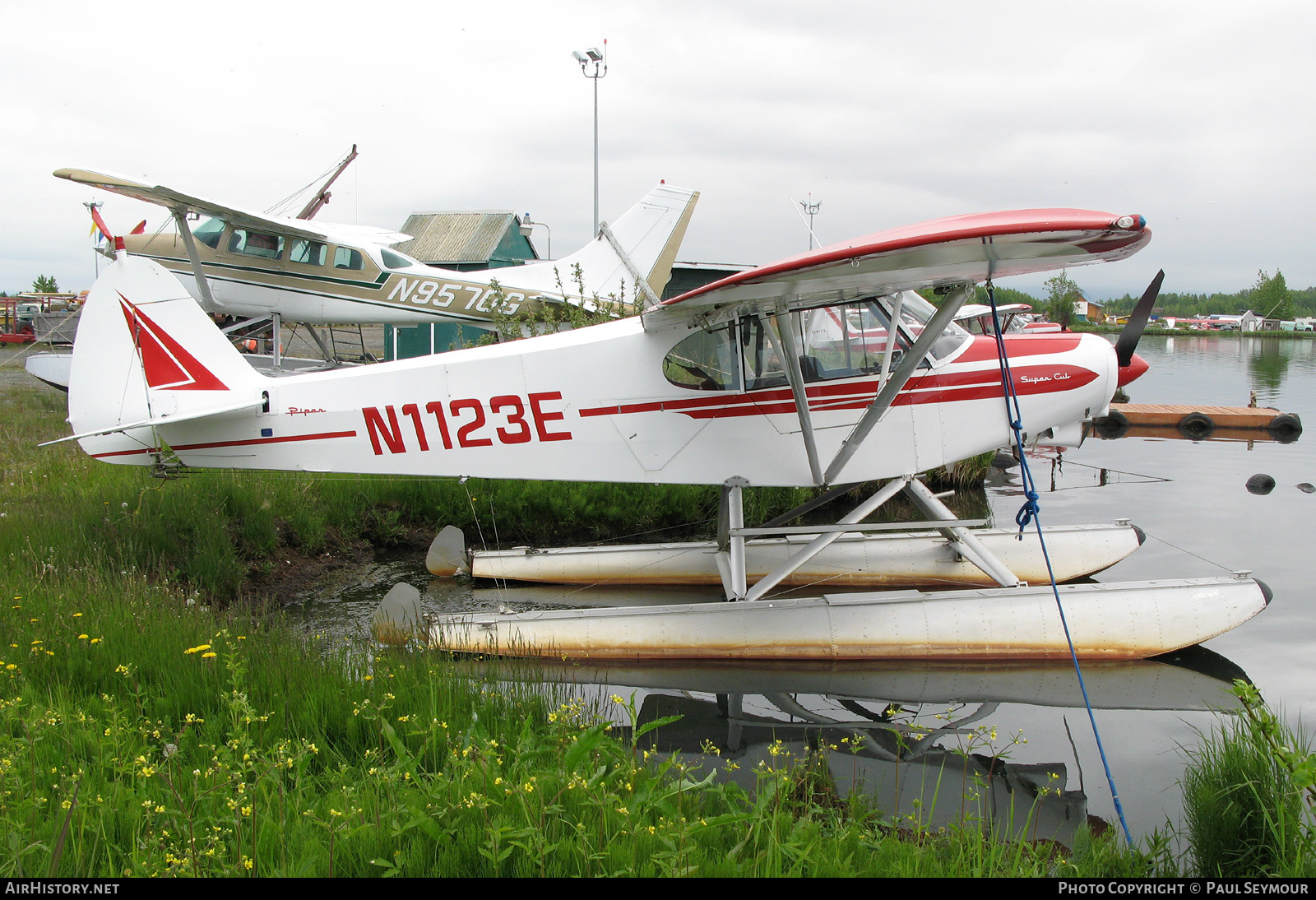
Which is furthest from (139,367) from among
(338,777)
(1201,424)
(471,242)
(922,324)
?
(471,242)

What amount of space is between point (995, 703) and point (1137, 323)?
5137 mm

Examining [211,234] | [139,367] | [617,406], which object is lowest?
[617,406]

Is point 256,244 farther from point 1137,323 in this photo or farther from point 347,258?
point 1137,323

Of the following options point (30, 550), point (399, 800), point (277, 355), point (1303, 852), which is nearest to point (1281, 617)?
point (1303, 852)

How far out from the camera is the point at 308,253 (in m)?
12.5

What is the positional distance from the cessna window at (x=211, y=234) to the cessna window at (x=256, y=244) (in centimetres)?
24

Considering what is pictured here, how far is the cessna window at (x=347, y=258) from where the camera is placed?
41.3ft

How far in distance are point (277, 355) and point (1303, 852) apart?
482 inches

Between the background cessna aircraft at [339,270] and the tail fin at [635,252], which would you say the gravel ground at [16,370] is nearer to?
the background cessna aircraft at [339,270]

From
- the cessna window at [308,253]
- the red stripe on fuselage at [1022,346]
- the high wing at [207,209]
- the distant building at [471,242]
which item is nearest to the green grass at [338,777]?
the red stripe on fuselage at [1022,346]

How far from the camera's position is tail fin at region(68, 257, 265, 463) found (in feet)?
20.0

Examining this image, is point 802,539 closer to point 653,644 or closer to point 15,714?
point 653,644

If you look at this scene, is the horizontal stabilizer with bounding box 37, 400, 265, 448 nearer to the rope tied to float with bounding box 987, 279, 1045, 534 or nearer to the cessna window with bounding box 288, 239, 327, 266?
the rope tied to float with bounding box 987, 279, 1045, 534

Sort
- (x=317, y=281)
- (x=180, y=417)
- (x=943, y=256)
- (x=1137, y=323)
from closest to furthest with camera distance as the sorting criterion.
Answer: (x=943, y=256) < (x=180, y=417) < (x=1137, y=323) < (x=317, y=281)
